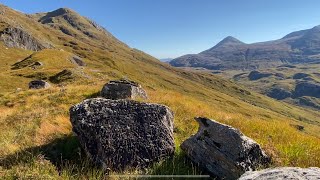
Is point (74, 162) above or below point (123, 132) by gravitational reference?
below

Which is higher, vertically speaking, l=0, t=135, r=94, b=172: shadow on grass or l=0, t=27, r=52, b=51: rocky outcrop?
l=0, t=27, r=52, b=51: rocky outcrop

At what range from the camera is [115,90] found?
2641 centimetres

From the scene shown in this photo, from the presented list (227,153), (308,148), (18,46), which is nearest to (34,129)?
(227,153)

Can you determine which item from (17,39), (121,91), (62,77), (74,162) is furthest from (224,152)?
(17,39)

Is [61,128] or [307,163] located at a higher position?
[61,128]

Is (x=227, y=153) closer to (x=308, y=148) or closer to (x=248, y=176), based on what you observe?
(x=248, y=176)

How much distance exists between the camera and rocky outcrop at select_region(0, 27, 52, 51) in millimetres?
122938

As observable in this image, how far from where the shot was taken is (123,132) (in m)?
12.5

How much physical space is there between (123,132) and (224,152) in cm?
352

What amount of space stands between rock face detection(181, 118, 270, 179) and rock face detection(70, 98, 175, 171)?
3.26 feet

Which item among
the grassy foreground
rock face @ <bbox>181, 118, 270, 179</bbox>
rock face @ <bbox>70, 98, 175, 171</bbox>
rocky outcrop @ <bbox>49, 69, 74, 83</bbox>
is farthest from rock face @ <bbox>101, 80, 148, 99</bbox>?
rocky outcrop @ <bbox>49, 69, 74, 83</bbox>

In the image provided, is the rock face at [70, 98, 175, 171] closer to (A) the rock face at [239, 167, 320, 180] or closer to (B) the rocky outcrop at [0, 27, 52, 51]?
(A) the rock face at [239, 167, 320, 180]

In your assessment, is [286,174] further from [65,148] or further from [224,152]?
[65,148]

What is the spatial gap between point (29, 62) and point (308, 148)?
88.1m
